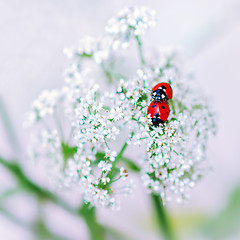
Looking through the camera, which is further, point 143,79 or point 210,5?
point 210,5

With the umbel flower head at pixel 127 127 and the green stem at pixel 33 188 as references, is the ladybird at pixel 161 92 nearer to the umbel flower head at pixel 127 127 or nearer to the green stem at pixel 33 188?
the umbel flower head at pixel 127 127

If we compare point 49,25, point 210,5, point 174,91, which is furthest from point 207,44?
point 174,91

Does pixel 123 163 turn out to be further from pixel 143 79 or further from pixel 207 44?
pixel 207 44

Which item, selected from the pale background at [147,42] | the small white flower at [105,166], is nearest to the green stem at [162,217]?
the pale background at [147,42]

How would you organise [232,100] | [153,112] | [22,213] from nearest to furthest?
[153,112] → [22,213] → [232,100]

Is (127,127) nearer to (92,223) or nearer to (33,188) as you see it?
(92,223)

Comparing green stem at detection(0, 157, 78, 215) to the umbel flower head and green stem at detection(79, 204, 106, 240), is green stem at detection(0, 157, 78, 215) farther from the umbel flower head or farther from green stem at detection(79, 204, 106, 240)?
the umbel flower head

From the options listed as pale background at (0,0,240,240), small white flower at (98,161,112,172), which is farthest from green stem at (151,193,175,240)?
small white flower at (98,161,112,172)
